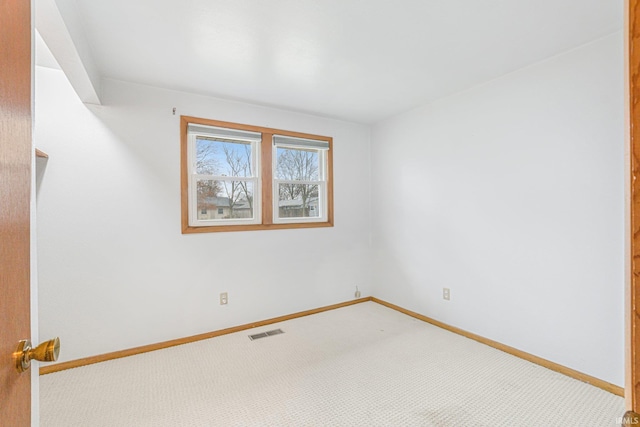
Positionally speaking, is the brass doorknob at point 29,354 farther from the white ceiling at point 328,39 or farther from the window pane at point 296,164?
the window pane at point 296,164

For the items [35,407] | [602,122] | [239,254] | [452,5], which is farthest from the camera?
[239,254]

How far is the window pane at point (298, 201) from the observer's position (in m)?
3.47

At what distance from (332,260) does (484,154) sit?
203 cm

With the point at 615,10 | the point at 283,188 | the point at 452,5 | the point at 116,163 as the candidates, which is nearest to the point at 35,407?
the point at 116,163

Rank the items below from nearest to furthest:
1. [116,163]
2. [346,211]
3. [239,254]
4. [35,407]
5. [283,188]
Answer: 1. [35,407]
2. [116,163]
3. [239,254]
4. [283,188]
5. [346,211]

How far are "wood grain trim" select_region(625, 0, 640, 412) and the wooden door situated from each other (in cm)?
109

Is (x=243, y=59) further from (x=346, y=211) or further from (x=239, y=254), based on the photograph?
(x=346, y=211)

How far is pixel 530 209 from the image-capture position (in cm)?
236

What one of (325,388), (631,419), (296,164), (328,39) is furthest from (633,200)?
(296,164)

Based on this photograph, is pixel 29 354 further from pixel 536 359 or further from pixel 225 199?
pixel 536 359

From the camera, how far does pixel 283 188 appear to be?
349 cm

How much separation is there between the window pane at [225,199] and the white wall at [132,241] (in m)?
0.23

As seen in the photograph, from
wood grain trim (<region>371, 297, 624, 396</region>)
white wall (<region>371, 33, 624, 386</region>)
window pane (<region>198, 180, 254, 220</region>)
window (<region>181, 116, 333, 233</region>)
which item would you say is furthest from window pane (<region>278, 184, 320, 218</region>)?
wood grain trim (<region>371, 297, 624, 396</region>)

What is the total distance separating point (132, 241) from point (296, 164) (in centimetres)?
189
